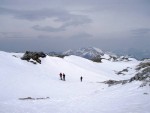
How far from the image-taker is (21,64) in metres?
59.0

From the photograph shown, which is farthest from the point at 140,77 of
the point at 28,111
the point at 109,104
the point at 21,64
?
the point at 21,64

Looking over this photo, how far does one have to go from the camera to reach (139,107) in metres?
18.6

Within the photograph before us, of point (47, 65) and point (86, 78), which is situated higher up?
point (47, 65)

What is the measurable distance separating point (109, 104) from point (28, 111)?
305 inches

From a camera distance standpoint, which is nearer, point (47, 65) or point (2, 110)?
point (2, 110)

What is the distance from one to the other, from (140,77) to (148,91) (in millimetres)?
5674

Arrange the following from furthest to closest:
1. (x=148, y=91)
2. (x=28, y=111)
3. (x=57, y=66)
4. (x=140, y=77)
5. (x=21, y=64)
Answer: (x=57, y=66)
(x=21, y=64)
(x=140, y=77)
(x=148, y=91)
(x=28, y=111)

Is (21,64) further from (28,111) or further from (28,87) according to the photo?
(28,111)

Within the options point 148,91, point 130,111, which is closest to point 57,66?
point 148,91

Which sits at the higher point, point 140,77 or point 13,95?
point 140,77

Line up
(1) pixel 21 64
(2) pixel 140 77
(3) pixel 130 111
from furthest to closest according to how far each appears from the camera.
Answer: (1) pixel 21 64 < (2) pixel 140 77 < (3) pixel 130 111

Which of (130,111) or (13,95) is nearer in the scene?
(130,111)

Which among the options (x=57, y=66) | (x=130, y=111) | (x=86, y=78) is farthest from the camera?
(x=57, y=66)

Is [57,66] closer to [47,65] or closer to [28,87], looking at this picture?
[47,65]
